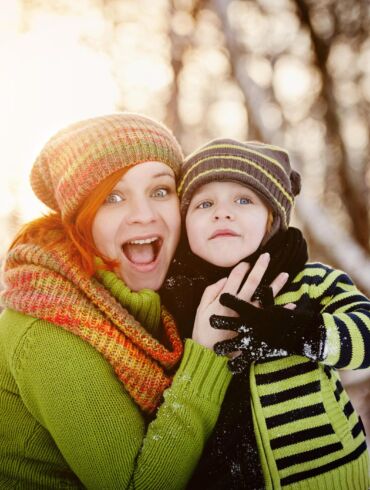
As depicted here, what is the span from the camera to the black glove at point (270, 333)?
1427mm

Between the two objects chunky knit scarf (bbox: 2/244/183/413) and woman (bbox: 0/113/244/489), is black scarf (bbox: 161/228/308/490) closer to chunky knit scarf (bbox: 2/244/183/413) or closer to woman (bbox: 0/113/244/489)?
woman (bbox: 0/113/244/489)

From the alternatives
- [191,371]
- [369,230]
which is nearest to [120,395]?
[191,371]

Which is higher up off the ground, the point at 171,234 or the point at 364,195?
the point at 364,195

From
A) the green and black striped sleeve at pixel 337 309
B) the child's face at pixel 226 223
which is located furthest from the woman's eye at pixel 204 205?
the green and black striped sleeve at pixel 337 309

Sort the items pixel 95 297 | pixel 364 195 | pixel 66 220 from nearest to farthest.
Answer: pixel 95 297 < pixel 66 220 < pixel 364 195

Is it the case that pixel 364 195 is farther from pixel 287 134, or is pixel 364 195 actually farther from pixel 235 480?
pixel 235 480

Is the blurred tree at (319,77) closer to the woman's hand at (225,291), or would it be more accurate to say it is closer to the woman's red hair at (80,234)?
the woman's hand at (225,291)

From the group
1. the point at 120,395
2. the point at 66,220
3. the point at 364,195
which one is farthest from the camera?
the point at 364,195

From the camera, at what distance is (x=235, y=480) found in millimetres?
1460

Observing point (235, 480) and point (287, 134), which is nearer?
point (235, 480)

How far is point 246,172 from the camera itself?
1.74 metres

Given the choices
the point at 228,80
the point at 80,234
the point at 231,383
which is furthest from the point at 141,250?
the point at 228,80

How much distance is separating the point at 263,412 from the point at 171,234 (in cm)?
79

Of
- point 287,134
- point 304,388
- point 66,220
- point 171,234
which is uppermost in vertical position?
point 287,134
